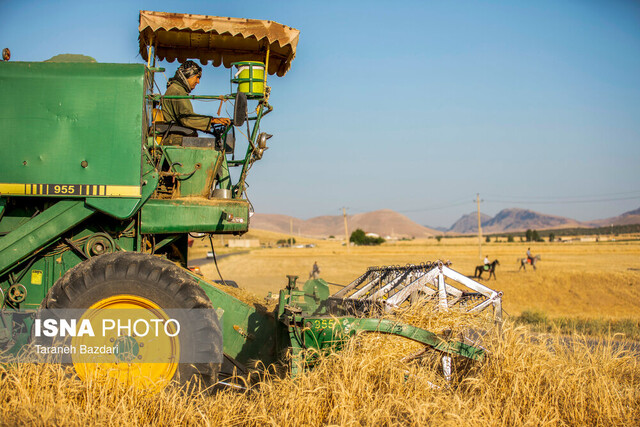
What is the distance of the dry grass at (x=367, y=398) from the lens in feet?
14.5

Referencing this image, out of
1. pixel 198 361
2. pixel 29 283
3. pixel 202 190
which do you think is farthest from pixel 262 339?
pixel 29 283

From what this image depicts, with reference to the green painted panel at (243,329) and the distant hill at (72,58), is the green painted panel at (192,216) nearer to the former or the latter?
the green painted panel at (243,329)

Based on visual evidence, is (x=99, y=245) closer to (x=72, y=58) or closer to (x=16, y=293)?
(x=16, y=293)

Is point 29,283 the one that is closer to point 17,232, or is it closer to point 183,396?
point 17,232

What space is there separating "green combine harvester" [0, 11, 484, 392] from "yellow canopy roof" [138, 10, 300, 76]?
3 cm

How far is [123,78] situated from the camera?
552 centimetres

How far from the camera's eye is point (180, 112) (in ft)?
21.0

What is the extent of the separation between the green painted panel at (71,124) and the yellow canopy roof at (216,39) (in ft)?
3.13

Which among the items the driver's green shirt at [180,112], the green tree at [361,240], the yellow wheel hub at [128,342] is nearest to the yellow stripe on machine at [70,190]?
the yellow wheel hub at [128,342]

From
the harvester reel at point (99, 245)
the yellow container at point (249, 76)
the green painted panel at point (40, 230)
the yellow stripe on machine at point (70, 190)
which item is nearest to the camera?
the green painted panel at point (40, 230)

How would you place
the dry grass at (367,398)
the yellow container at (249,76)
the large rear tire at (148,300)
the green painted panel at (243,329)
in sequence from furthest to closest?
the yellow container at (249,76) < the green painted panel at (243,329) < the large rear tire at (148,300) < the dry grass at (367,398)

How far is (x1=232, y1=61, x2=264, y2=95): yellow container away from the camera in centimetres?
611

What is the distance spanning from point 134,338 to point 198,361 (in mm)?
666

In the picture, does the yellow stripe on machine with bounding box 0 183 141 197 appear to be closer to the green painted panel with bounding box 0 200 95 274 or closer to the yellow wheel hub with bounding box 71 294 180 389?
the green painted panel with bounding box 0 200 95 274
